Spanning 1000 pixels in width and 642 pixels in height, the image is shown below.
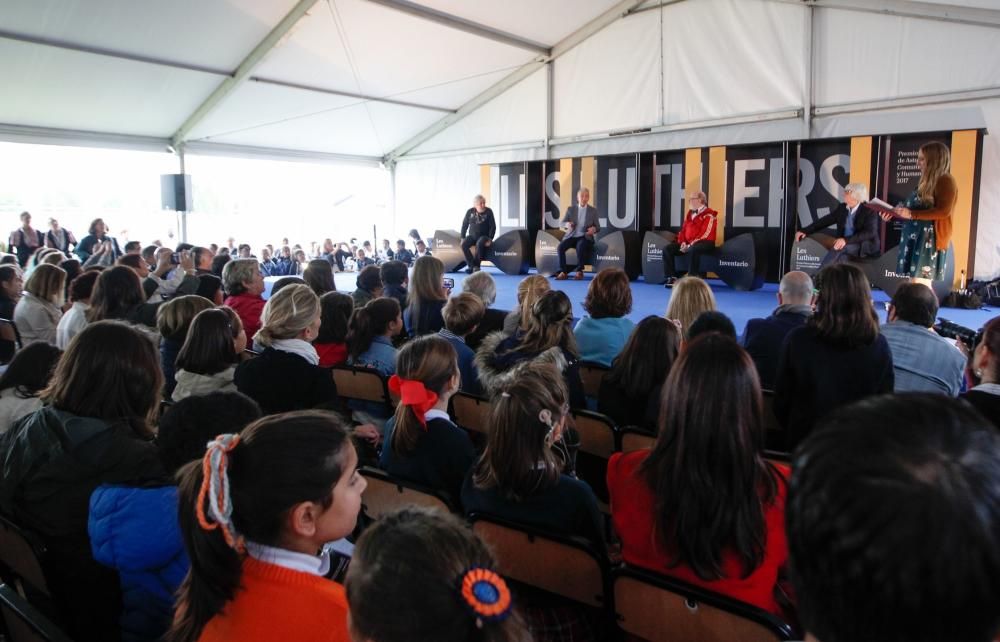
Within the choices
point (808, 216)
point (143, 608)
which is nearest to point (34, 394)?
point (143, 608)

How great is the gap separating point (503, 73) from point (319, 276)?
8.51m

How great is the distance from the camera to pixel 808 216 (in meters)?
9.18

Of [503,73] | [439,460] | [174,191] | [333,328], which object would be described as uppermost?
[503,73]

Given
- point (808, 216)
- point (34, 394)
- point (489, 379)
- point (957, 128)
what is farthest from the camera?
point (808, 216)

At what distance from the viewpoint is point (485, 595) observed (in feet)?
2.90

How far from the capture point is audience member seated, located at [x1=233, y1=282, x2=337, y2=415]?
2.71 m

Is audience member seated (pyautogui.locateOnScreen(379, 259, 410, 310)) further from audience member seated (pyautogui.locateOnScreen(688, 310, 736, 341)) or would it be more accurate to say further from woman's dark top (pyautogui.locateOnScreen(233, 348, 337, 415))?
audience member seated (pyautogui.locateOnScreen(688, 310, 736, 341))

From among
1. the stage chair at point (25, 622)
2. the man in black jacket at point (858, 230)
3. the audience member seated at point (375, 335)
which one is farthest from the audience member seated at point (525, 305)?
the man in black jacket at point (858, 230)

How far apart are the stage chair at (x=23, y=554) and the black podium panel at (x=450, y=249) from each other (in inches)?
390

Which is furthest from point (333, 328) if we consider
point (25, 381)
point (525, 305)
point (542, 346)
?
point (25, 381)

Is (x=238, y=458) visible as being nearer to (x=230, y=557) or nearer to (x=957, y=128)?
(x=230, y=557)

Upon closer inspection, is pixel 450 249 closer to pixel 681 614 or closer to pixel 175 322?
pixel 175 322

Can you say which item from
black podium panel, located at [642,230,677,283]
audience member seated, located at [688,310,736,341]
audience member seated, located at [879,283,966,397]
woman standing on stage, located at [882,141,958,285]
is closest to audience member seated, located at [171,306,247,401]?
audience member seated, located at [688,310,736,341]

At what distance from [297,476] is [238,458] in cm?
11
